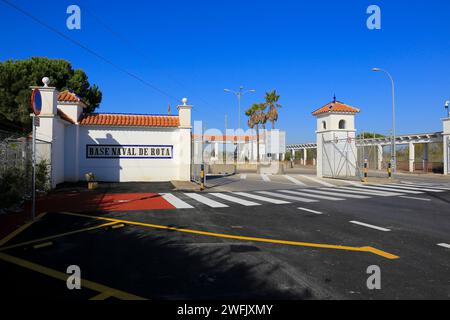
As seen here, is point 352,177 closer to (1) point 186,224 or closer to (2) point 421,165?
(2) point 421,165

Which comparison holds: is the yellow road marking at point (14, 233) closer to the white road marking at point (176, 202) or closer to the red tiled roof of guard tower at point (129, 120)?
the white road marking at point (176, 202)

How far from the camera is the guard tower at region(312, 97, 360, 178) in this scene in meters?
23.8

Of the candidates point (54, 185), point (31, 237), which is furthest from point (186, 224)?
point (54, 185)

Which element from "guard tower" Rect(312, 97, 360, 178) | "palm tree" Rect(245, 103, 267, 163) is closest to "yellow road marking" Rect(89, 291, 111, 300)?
"guard tower" Rect(312, 97, 360, 178)

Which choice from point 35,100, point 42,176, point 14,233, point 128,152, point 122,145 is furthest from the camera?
point 128,152

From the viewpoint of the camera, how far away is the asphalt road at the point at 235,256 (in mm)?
3953

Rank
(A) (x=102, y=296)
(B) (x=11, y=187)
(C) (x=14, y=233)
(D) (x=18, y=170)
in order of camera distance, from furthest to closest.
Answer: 1. (D) (x=18, y=170)
2. (B) (x=11, y=187)
3. (C) (x=14, y=233)
4. (A) (x=102, y=296)

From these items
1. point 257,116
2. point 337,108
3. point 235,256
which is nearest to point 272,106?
Answer: point 257,116

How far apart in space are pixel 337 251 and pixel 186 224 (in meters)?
3.66

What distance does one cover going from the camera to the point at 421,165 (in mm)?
34469

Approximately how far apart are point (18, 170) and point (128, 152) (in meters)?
8.55

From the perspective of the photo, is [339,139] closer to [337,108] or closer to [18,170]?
[337,108]

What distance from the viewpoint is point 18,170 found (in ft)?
37.9

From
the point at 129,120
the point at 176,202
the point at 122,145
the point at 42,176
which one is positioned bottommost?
the point at 176,202
